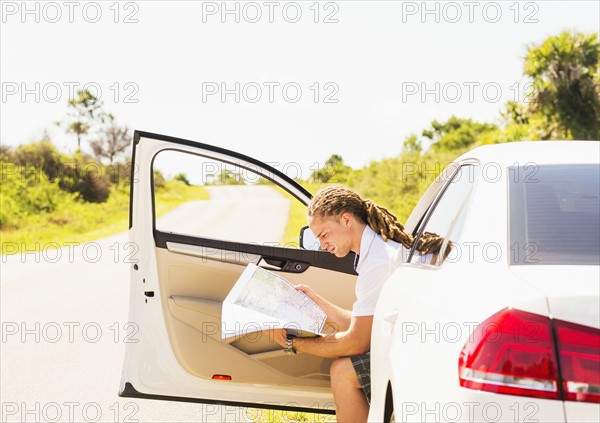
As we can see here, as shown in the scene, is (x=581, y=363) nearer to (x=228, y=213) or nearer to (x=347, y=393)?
(x=347, y=393)

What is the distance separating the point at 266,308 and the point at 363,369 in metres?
0.58

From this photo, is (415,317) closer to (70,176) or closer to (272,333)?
(272,333)

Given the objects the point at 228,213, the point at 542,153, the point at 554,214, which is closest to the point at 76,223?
the point at 228,213

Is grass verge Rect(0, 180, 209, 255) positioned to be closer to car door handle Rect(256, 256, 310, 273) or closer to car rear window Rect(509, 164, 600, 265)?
car door handle Rect(256, 256, 310, 273)

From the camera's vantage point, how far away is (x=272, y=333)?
4.54 meters

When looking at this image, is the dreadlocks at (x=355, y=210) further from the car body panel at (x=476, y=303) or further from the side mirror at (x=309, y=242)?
the car body panel at (x=476, y=303)

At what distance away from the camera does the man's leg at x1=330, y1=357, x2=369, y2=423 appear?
4508 mm

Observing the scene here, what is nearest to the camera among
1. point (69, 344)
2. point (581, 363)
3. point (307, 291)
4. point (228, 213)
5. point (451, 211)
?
point (581, 363)

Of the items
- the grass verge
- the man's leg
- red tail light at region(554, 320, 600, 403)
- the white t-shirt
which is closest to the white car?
red tail light at region(554, 320, 600, 403)

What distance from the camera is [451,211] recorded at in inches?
149

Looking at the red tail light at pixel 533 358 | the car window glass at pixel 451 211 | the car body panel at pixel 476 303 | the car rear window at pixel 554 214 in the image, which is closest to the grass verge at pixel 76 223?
the car window glass at pixel 451 211

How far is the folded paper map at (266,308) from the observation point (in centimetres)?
447

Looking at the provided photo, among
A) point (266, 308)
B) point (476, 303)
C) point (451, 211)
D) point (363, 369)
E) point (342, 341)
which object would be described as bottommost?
point (363, 369)

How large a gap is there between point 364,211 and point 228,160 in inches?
34.6
